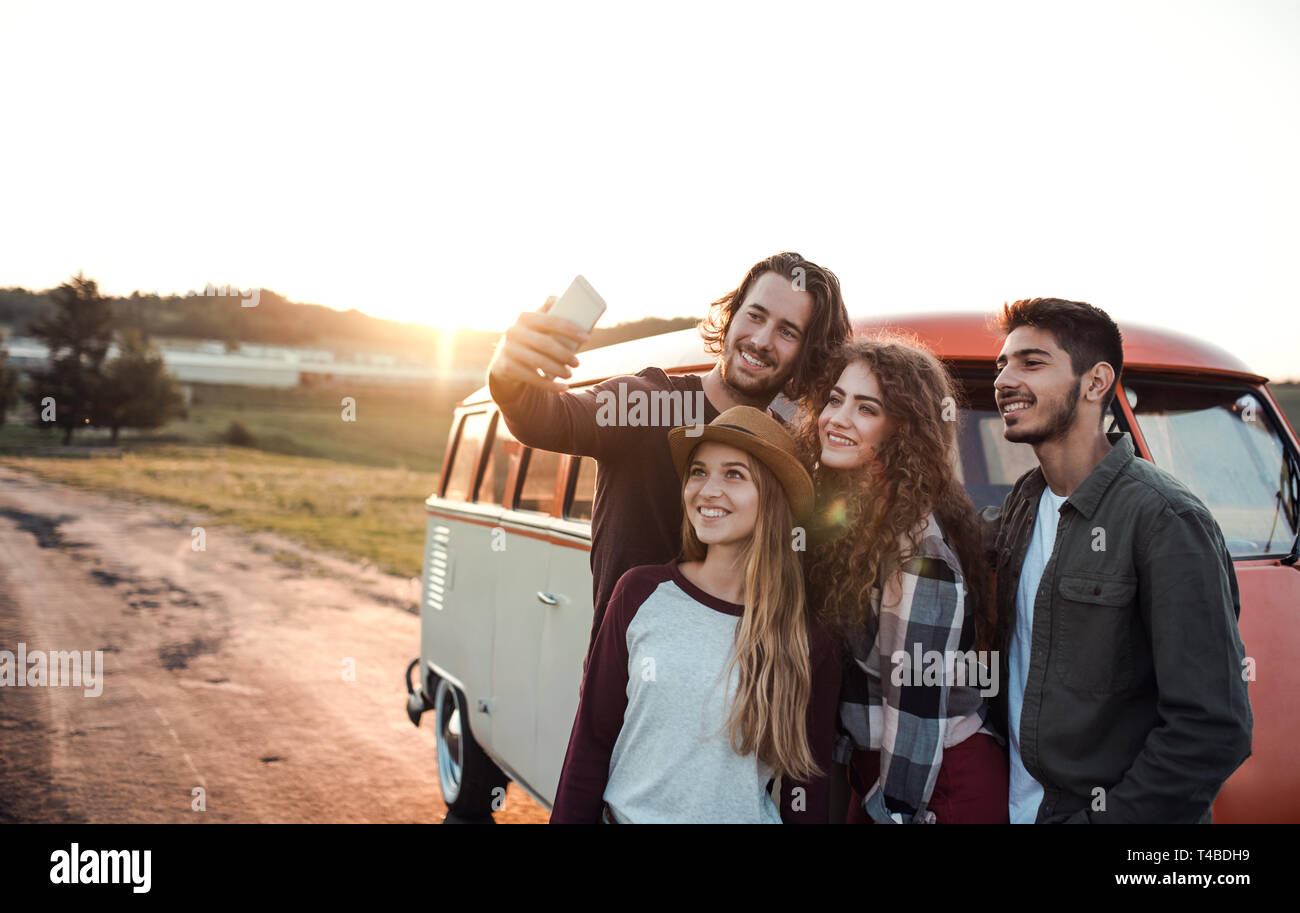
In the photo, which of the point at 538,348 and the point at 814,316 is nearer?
the point at 538,348

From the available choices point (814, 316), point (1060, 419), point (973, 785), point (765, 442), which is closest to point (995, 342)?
point (814, 316)

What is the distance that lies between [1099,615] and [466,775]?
4.36 metres

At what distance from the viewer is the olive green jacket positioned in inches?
78.4

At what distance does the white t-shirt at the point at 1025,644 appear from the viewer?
2296 mm

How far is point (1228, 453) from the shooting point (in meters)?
3.42

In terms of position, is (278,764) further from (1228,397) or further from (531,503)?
(1228,397)

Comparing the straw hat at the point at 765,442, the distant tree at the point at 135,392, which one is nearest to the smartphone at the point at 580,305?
the straw hat at the point at 765,442

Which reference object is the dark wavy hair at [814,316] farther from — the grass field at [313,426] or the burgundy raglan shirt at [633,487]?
the grass field at [313,426]

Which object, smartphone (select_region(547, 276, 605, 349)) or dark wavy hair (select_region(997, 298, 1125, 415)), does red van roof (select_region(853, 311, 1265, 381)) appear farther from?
smartphone (select_region(547, 276, 605, 349))

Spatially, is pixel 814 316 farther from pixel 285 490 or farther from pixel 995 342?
pixel 285 490

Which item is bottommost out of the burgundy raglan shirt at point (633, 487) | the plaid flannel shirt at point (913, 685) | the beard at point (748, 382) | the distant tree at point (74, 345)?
the plaid flannel shirt at point (913, 685)

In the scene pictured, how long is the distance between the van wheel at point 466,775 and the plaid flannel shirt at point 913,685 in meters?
3.45

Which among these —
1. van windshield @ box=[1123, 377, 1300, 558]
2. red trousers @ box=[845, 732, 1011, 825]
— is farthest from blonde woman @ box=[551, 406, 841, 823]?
van windshield @ box=[1123, 377, 1300, 558]
